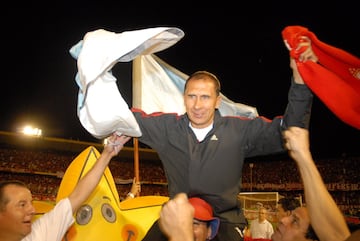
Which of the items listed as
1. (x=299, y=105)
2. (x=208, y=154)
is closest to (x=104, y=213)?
(x=208, y=154)

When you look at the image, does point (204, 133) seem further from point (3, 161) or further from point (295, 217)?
point (3, 161)

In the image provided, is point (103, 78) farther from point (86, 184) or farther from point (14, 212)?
point (14, 212)

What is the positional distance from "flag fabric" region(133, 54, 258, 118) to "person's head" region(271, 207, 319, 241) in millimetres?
1193

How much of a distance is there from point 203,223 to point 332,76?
50.9 inches

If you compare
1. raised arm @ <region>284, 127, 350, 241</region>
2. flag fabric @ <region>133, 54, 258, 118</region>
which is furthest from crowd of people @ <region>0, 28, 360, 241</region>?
raised arm @ <region>284, 127, 350, 241</region>

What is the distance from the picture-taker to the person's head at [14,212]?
3.30m

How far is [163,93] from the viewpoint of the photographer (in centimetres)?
439

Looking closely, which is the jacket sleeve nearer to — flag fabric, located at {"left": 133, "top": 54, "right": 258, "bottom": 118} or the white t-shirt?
flag fabric, located at {"left": 133, "top": 54, "right": 258, "bottom": 118}

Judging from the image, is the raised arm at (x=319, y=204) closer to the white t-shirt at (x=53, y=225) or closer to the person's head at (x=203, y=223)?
the person's head at (x=203, y=223)

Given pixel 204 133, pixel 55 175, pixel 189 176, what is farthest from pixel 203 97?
pixel 55 175

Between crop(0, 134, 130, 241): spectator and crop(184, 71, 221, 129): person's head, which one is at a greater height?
crop(184, 71, 221, 129): person's head

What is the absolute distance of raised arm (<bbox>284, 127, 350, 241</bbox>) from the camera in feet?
6.83

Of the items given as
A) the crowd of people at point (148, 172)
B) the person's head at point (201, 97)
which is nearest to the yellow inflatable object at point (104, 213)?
the person's head at point (201, 97)

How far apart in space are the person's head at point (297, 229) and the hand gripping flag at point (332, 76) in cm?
81
